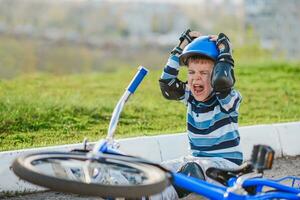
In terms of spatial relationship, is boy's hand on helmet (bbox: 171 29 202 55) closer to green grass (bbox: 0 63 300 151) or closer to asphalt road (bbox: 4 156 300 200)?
asphalt road (bbox: 4 156 300 200)

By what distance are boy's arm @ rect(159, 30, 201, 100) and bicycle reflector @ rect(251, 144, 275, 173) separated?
4.80ft

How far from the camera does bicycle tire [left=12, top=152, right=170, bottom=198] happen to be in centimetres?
313

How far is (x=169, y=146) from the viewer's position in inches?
269

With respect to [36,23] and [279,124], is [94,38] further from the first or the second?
[279,124]

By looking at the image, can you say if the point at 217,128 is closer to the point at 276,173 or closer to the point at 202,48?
the point at 202,48

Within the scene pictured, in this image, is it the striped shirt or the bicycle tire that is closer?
the bicycle tire

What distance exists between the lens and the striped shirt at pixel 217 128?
4789mm

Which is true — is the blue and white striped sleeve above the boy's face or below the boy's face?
below

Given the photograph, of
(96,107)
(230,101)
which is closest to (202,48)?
(230,101)

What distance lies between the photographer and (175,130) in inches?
307

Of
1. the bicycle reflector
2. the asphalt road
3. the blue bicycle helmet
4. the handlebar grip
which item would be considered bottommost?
the asphalt road

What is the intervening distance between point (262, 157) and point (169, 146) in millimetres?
3212

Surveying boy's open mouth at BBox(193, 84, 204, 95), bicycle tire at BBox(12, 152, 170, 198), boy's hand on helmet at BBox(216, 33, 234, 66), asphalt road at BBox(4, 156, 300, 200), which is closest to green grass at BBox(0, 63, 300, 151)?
asphalt road at BBox(4, 156, 300, 200)

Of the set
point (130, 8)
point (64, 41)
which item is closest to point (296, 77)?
point (64, 41)
